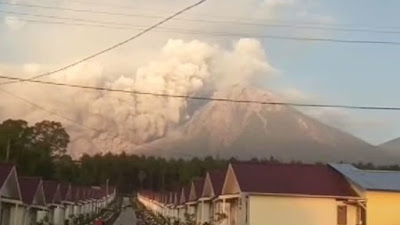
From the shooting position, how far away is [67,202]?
244 ft

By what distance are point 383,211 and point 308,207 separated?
12.5ft

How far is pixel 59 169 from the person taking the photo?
125562 mm

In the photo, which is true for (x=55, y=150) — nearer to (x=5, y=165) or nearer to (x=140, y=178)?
(x=140, y=178)

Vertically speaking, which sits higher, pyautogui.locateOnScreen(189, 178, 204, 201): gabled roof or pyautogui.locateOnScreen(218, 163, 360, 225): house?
pyautogui.locateOnScreen(189, 178, 204, 201): gabled roof

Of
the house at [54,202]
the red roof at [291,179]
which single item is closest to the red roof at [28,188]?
the house at [54,202]

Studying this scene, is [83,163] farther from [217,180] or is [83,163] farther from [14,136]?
[217,180]

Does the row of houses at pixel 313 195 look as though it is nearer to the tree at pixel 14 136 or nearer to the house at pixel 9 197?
the house at pixel 9 197

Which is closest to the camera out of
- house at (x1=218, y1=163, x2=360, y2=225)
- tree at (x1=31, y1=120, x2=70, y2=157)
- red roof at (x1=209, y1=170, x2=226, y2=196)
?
house at (x1=218, y1=163, x2=360, y2=225)

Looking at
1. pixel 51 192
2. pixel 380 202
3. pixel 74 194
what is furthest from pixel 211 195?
pixel 74 194

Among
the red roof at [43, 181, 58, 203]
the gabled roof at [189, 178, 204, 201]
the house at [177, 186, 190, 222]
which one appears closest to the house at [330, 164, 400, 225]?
the gabled roof at [189, 178, 204, 201]

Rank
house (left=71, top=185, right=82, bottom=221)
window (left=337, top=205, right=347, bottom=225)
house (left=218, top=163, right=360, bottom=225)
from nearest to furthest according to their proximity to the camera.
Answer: house (left=218, top=163, right=360, bottom=225)
window (left=337, top=205, right=347, bottom=225)
house (left=71, top=185, right=82, bottom=221)

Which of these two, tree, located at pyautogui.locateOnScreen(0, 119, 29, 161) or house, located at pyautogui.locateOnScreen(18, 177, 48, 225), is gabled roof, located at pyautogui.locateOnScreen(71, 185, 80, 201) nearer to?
tree, located at pyautogui.locateOnScreen(0, 119, 29, 161)

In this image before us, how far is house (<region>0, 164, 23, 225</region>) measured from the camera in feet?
134

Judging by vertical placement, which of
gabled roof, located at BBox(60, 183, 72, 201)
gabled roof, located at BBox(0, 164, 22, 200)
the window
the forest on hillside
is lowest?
the window
